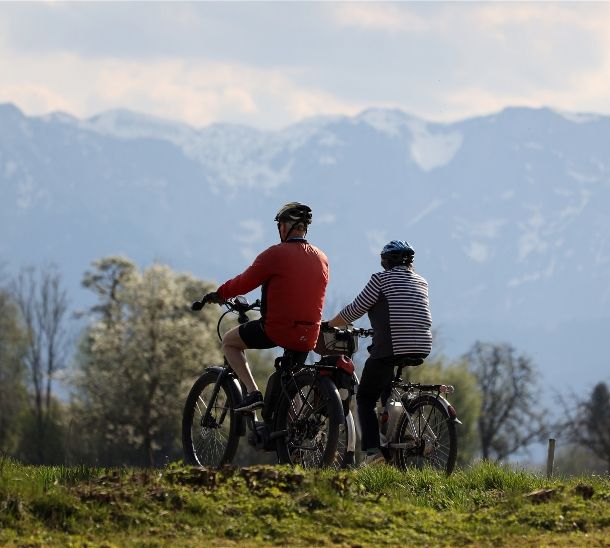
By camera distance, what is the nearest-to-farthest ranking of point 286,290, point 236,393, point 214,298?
1. point 286,290
2. point 214,298
3. point 236,393

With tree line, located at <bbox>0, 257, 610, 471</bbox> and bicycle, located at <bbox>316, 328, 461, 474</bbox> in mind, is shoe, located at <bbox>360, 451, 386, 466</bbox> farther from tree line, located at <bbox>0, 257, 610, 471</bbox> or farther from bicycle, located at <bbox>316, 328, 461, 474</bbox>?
tree line, located at <bbox>0, 257, 610, 471</bbox>

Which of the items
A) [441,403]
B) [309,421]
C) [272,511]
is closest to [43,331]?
[441,403]

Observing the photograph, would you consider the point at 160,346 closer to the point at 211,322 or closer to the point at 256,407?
the point at 211,322

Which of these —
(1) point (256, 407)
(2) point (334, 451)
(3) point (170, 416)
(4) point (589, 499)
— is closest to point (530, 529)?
(4) point (589, 499)

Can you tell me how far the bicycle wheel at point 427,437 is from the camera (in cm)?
1042

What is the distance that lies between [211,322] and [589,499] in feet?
204

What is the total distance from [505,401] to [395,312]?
7881 cm

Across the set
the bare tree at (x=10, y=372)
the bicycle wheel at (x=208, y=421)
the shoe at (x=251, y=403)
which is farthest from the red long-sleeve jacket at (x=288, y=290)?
the bare tree at (x=10, y=372)

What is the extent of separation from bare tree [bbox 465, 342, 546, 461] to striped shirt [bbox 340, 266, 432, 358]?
244 ft

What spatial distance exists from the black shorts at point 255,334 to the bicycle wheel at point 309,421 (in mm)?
424

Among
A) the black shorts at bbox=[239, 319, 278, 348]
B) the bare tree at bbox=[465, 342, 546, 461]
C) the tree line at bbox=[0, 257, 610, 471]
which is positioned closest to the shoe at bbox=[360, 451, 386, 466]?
the black shorts at bbox=[239, 319, 278, 348]

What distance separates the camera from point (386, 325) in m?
10.8

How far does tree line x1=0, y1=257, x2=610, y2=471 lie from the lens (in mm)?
61969

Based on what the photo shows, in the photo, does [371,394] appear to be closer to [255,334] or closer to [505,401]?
[255,334]
